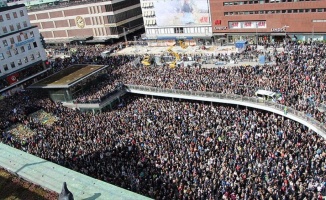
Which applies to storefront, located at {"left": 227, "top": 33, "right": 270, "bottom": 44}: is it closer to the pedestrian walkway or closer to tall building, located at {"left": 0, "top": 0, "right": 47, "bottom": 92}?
tall building, located at {"left": 0, "top": 0, "right": 47, "bottom": 92}

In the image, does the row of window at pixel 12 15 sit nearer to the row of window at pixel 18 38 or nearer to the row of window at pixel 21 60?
the row of window at pixel 18 38

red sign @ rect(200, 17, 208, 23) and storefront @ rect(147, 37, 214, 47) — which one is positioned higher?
red sign @ rect(200, 17, 208, 23)

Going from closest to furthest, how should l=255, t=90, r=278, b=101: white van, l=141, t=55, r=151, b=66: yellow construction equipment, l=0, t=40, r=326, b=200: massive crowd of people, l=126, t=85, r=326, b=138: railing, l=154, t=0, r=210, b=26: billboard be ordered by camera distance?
l=0, t=40, r=326, b=200: massive crowd of people → l=126, t=85, r=326, b=138: railing → l=255, t=90, r=278, b=101: white van → l=141, t=55, r=151, b=66: yellow construction equipment → l=154, t=0, r=210, b=26: billboard

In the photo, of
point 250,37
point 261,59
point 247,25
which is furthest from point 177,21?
point 261,59

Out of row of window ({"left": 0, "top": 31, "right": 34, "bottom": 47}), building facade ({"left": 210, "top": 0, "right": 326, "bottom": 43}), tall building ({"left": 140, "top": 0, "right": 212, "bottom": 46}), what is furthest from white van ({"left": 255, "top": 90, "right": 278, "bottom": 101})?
row of window ({"left": 0, "top": 31, "right": 34, "bottom": 47})

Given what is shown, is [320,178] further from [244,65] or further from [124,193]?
[244,65]

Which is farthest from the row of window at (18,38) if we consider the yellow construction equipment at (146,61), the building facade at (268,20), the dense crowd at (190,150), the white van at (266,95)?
the white van at (266,95)

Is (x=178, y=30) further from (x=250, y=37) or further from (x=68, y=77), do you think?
(x=68, y=77)
